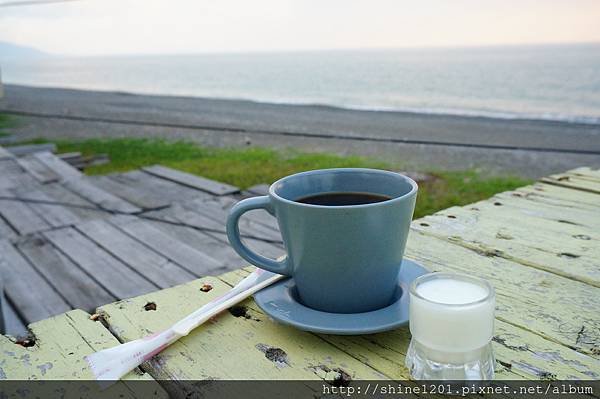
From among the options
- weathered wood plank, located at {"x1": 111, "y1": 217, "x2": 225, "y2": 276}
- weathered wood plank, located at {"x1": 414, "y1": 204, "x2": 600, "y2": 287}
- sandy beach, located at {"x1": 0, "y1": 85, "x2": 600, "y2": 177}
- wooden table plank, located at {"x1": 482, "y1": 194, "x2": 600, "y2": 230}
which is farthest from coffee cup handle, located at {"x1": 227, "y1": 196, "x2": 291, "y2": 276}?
sandy beach, located at {"x1": 0, "y1": 85, "x2": 600, "y2": 177}

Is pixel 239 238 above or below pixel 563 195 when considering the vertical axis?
above

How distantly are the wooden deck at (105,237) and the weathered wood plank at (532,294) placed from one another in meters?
1.55

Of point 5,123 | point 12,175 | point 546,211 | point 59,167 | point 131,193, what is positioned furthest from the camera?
point 5,123

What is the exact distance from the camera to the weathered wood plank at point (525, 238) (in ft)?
2.84

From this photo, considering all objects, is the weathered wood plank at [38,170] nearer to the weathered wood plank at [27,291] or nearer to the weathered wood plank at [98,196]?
the weathered wood plank at [98,196]

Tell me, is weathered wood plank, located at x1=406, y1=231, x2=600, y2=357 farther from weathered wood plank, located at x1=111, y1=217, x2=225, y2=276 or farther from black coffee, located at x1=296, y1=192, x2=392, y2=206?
weathered wood plank, located at x1=111, y1=217, x2=225, y2=276

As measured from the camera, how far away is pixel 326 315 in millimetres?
641

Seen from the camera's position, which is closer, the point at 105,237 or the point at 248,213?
the point at 105,237

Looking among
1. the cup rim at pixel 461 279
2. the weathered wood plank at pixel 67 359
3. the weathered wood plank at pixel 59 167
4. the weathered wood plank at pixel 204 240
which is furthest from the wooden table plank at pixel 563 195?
the weathered wood plank at pixel 59 167

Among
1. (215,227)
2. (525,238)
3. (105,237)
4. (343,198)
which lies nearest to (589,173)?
(525,238)

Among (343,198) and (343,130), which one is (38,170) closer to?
(343,198)

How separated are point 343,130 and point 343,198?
33.9ft

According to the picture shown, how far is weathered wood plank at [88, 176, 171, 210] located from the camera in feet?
11.4

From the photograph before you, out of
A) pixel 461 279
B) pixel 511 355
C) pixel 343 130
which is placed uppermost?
pixel 461 279
